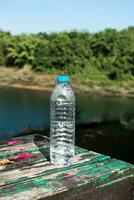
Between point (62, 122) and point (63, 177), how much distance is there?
27cm

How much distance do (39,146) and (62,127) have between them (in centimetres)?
16

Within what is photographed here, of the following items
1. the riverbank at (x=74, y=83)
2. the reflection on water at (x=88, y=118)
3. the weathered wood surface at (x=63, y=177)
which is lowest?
the reflection on water at (x=88, y=118)

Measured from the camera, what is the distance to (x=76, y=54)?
11.0 meters

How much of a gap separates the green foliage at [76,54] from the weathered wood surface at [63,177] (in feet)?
29.2

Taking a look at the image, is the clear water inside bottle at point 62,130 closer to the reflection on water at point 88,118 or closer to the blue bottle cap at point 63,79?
the blue bottle cap at point 63,79

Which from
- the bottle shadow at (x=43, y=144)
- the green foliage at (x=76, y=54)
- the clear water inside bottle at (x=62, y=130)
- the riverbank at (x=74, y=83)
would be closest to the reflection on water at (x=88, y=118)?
the riverbank at (x=74, y=83)

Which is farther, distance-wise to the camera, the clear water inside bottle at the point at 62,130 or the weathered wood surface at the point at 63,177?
the clear water inside bottle at the point at 62,130

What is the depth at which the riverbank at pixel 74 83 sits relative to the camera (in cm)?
923

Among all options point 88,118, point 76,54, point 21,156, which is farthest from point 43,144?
point 76,54

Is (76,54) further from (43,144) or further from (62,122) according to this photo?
(62,122)

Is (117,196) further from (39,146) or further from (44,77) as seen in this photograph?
(44,77)

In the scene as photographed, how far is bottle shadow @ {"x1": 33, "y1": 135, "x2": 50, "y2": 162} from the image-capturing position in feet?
4.86

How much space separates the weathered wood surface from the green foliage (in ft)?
29.2

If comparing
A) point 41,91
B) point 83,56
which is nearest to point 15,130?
point 41,91
